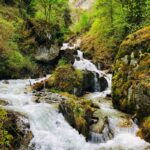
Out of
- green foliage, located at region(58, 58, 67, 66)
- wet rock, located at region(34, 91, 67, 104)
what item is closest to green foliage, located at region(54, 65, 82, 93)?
wet rock, located at region(34, 91, 67, 104)

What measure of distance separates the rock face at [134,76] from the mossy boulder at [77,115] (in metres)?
3.32

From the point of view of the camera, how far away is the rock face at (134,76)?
22656mm

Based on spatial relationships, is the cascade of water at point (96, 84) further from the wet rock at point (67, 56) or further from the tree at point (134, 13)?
the tree at point (134, 13)

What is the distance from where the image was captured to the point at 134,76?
24203 millimetres

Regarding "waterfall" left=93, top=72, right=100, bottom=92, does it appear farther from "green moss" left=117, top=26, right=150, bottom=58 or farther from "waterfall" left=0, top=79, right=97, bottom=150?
"waterfall" left=0, top=79, right=97, bottom=150

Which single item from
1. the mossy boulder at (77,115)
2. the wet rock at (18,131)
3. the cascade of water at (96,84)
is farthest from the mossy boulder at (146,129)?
the cascade of water at (96,84)

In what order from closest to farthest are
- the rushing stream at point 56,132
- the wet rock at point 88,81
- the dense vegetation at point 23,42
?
1. the rushing stream at point 56,132
2. the wet rock at point 88,81
3. the dense vegetation at point 23,42

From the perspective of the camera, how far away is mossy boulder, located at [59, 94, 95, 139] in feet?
66.5

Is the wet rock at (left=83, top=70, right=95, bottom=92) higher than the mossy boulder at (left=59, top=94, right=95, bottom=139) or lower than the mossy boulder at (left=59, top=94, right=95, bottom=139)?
higher

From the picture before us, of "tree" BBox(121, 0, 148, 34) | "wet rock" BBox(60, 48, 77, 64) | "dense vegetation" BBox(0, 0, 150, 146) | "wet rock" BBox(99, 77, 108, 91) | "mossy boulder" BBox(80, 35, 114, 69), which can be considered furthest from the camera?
"mossy boulder" BBox(80, 35, 114, 69)

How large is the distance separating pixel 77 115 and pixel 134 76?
5.81 m

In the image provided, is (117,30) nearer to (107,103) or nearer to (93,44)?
(93,44)

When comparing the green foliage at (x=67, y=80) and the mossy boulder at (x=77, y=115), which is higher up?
the green foliage at (x=67, y=80)

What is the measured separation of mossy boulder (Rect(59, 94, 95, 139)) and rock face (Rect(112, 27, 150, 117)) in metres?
3.32
